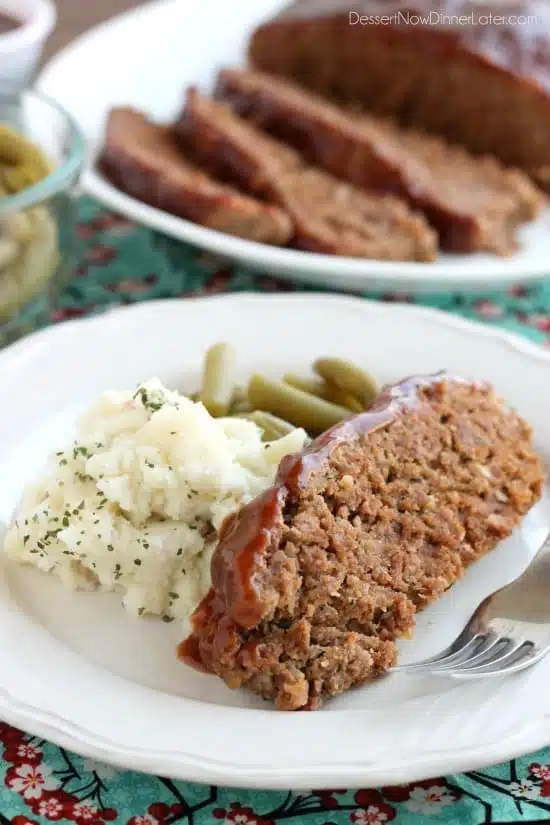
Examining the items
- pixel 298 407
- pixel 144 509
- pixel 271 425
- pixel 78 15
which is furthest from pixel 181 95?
pixel 144 509

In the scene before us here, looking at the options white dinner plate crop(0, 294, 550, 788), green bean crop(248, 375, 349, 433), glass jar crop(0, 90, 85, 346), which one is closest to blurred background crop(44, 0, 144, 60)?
glass jar crop(0, 90, 85, 346)

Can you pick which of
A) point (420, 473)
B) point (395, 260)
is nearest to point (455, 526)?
point (420, 473)

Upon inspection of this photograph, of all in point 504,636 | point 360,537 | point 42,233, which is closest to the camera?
point 504,636

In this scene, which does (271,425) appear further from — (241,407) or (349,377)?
(349,377)

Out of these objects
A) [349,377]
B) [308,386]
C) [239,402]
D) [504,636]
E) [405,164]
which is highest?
[405,164]

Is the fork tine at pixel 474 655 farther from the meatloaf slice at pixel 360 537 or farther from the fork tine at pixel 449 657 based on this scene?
the meatloaf slice at pixel 360 537

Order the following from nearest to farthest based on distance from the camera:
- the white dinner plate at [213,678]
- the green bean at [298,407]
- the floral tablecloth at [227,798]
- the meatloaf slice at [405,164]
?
the white dinner plate at [213,678] → the floral tablecloth at [227,798] → the green bean at [298,407] → the meatloaf slice at [405,164]

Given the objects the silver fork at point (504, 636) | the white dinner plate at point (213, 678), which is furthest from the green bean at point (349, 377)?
the silver fork at point (504, 636)

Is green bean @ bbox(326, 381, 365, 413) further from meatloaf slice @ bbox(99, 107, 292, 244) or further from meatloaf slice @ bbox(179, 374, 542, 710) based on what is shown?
meatloaf slice @ bbox(99, 107, 292, 244)
